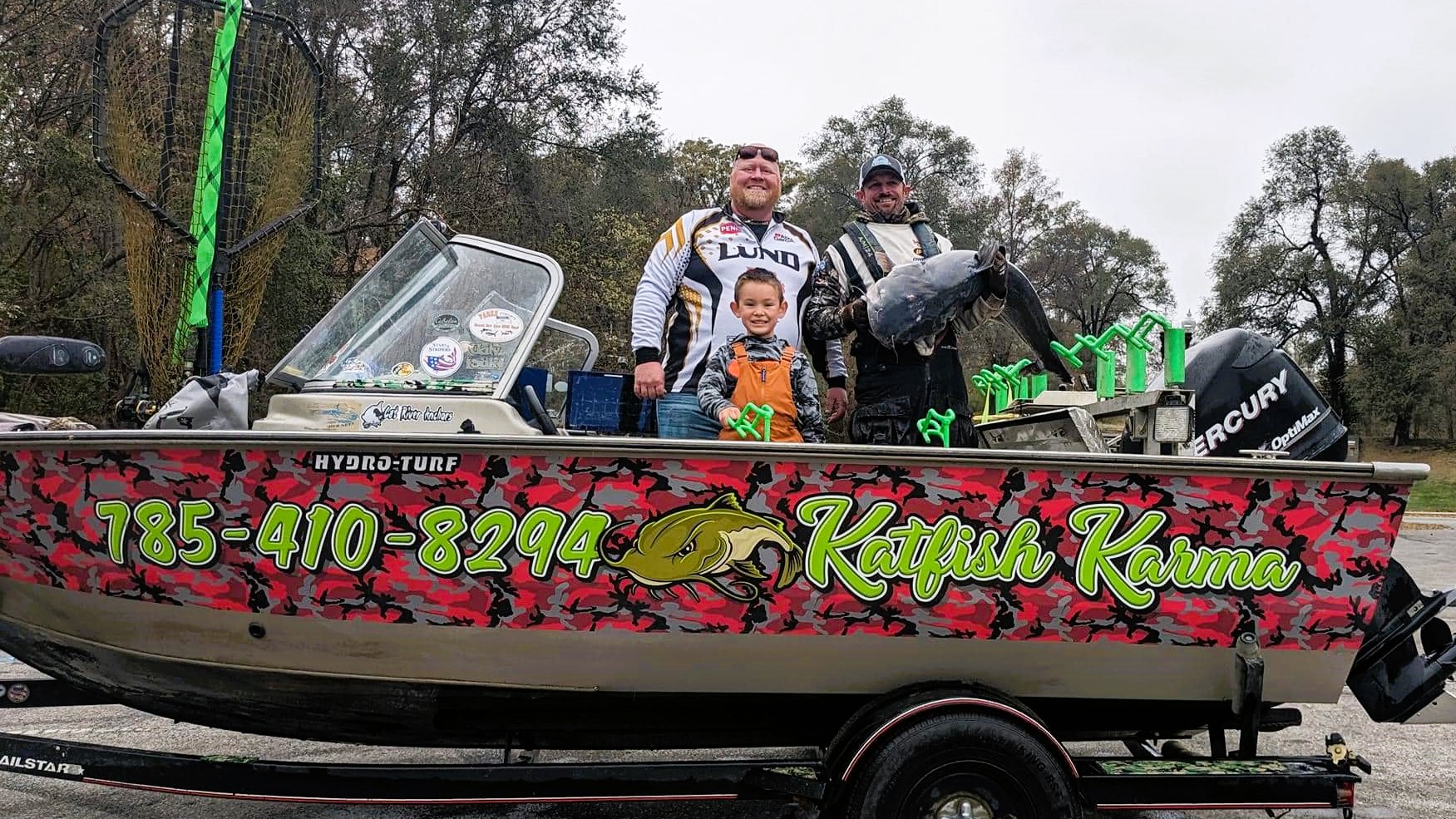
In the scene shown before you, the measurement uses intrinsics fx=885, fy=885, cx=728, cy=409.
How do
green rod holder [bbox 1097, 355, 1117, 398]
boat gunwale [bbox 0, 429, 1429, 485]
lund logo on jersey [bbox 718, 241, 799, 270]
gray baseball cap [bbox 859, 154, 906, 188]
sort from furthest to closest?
gray baseball cap [bbox 859, 154, 906, 188]
lund logo on jersey [bbox 718, 241, 799, 270]
green rod holder [bbox 1097, 355, 1117, 398]
boat gunwale [bbox 0, 429, 1429, 485]

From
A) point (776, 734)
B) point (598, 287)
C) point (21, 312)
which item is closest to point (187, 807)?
point (776, 734)

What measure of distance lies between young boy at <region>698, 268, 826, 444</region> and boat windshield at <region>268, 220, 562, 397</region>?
2.09ft

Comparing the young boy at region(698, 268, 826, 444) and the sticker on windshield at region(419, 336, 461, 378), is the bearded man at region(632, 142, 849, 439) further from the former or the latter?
the sticker on windshield at region(419, 336, 461, 378)

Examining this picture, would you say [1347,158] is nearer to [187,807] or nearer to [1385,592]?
[1385,592]

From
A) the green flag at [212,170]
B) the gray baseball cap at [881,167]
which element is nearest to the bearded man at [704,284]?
the gray baseball cap at [881,167]

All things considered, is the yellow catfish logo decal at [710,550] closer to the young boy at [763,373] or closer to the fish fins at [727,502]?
the fish fins at [727,502]

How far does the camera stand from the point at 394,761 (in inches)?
143

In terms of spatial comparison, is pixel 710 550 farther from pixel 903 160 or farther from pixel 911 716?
pixel 903 160

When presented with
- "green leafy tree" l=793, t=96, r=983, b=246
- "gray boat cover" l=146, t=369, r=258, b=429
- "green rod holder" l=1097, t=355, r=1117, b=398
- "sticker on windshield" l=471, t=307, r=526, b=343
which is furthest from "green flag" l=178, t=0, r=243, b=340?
"green leafy tree" l=793, t=96, r=983, b=246

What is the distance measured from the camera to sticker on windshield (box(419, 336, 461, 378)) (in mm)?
2883

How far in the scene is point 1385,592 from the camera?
9.47 ft

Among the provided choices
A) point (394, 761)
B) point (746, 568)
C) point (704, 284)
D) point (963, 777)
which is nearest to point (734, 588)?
point (746, 568)

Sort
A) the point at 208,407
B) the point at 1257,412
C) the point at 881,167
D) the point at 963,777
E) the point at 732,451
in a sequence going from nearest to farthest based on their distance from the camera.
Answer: the point at 732,451
the point at 963,777
the point at 208,407
the point at 1257,412
the point at 881,167

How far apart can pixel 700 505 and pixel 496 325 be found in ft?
3.64
